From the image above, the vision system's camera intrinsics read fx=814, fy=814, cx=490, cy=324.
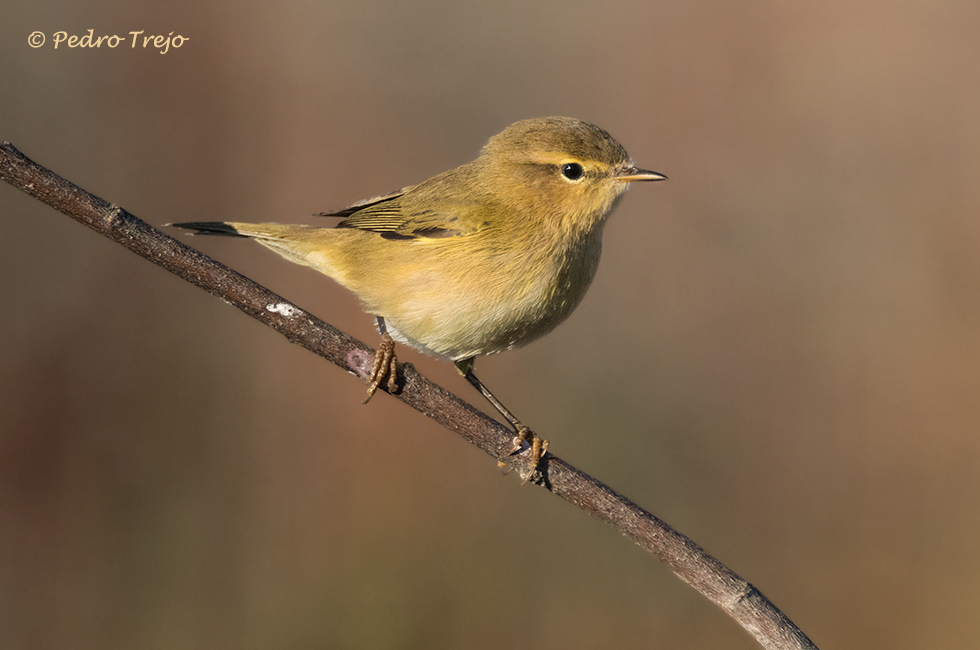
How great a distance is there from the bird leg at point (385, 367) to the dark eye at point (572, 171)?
3.14 ft

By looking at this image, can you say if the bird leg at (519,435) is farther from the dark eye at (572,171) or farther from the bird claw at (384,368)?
the dark eye at (572,171)

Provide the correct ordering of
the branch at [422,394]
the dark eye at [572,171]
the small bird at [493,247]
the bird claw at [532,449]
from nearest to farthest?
the branch at [422,394] < the bird claw at [532,449] < the small bird at [493,247] < the dark eye at [572,171]

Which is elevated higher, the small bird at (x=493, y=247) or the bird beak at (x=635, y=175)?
the bird beak at (x=635, y=175)

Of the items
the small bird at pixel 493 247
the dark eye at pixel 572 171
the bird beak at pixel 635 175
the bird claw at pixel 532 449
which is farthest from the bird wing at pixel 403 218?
the bird claw at pixel 532 449

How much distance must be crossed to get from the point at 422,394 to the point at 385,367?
336 millimetres

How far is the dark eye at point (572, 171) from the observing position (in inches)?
127

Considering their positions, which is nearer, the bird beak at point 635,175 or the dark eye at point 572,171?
the bird beak at point 635,175

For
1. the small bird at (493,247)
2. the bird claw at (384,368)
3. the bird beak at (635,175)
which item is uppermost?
the bird beak at (635,175)

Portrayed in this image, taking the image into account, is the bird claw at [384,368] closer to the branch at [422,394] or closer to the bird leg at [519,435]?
the branch at [422,394]

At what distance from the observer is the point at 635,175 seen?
3.14m

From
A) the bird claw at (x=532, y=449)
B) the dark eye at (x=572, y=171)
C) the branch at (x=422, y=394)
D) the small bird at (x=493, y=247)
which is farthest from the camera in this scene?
the dark eye at (x=572, y=171)

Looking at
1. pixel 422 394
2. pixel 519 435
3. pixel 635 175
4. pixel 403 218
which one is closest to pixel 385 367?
pixel 422 394

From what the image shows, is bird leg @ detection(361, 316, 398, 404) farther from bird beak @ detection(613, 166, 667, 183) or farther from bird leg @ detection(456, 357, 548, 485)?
bird beak @ detection(613, 166, 667, 183)

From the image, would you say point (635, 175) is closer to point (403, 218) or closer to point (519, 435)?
point (403, 218)
